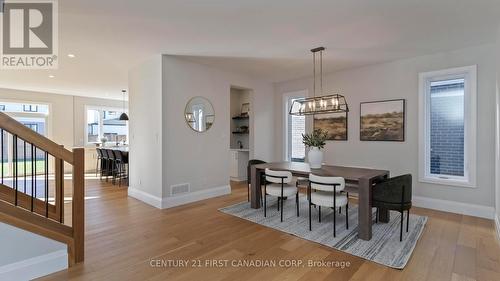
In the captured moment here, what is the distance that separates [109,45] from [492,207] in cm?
622

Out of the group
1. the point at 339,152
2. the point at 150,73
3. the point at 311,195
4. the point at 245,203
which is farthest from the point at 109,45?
the point at 339,152

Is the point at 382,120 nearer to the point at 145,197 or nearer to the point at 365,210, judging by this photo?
the point at 365,210

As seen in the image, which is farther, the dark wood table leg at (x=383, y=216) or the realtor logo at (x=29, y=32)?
the dark wood table leg at (x=383, y=216)

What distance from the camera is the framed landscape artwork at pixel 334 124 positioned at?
5.23 metres

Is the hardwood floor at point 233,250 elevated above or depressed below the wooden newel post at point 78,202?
below

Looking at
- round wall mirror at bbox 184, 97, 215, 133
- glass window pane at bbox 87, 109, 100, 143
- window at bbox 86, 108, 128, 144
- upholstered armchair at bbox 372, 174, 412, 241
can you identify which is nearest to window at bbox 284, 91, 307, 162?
round wall mirror at bbox 184, 97, 215, 133

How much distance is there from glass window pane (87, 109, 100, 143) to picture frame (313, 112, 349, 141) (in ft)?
25.6

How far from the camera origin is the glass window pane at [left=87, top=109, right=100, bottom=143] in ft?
28.6

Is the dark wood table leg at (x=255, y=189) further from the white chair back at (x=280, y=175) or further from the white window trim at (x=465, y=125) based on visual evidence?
the white window trim at (x=465, y=125)

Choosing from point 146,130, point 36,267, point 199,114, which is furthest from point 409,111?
point 36,267

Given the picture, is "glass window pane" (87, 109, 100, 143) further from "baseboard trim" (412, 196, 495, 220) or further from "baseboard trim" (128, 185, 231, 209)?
"baseboard trim" (412, 196, 495, 220)

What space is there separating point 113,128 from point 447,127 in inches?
396

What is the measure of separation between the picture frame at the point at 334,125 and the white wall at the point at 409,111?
0.33 ft

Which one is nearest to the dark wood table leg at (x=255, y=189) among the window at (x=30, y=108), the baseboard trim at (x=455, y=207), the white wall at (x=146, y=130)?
the white wall at (x=146, y=130)
